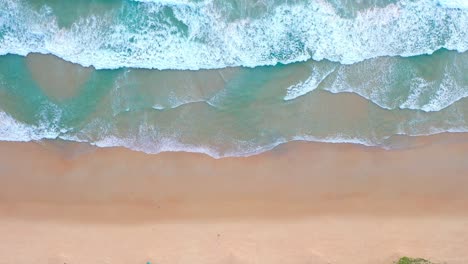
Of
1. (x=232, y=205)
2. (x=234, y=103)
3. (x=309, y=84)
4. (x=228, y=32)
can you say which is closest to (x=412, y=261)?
(x=232, y=205)

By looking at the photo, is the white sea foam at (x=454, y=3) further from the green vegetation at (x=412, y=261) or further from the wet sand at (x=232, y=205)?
the green vegetation at (x=412, y=261)

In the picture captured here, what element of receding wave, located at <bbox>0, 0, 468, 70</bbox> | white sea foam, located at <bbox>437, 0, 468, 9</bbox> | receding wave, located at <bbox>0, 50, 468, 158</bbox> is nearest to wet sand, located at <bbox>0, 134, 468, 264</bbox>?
receding wave, located at <bbox>0, 50, 468, 158</bbox>

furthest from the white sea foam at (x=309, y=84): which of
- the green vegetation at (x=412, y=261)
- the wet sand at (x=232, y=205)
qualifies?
the green vegetation at (x=412, y=261)

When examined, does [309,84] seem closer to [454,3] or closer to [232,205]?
[232,205]

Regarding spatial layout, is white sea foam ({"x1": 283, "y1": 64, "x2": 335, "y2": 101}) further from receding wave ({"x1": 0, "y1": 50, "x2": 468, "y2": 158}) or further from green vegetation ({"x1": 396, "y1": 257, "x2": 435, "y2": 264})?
green vegetation ({"x1": 396, "y1": 257, "x2": 435, "y2": 264})

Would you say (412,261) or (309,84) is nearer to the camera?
(412,261)

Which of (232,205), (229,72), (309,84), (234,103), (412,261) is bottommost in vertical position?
(412,261)
